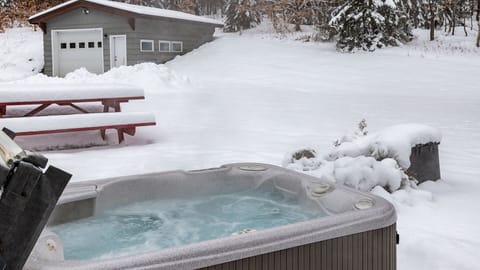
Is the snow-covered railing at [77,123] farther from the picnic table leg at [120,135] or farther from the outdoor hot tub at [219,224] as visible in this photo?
the outdoor hot tub at [219,224]

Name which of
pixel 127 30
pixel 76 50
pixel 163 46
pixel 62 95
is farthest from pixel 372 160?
pixel 76 50

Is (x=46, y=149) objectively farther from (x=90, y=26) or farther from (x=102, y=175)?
(x=90, y=26)

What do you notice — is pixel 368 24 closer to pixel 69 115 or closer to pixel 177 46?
pixel 177 46

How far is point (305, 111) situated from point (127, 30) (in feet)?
21.6

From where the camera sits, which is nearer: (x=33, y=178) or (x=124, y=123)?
(x=33, y=178)

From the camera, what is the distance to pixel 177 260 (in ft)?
5.05

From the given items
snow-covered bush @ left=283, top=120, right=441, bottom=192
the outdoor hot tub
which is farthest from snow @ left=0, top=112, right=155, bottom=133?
the outdoor hot tub

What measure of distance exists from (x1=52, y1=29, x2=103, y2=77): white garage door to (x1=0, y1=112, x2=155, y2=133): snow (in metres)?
7.71

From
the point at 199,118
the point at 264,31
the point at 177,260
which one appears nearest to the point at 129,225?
the point at 177,260

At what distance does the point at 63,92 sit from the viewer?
5.11 meters

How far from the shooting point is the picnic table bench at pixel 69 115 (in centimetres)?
475

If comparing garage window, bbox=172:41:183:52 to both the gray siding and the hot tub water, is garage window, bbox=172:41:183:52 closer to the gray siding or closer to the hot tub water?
the gray siding

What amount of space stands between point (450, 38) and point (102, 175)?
41.0ft

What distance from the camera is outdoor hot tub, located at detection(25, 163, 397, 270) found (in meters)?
1.62
